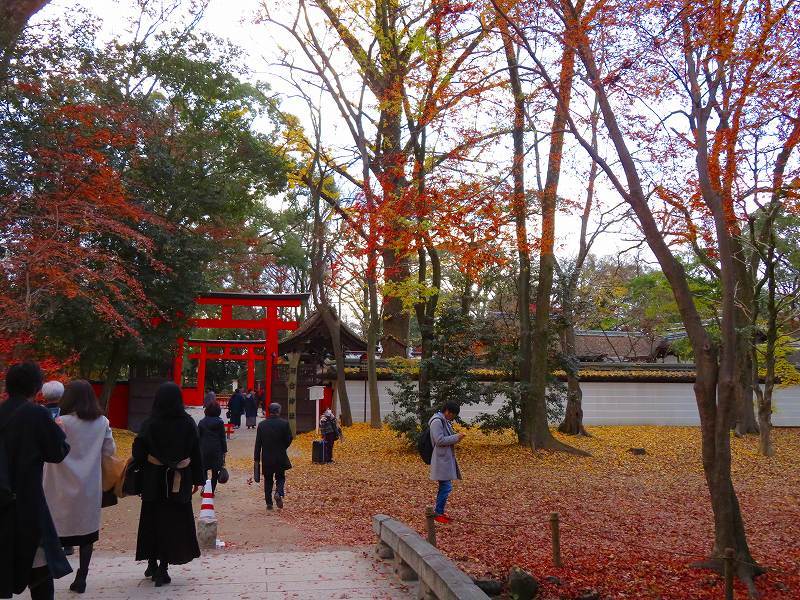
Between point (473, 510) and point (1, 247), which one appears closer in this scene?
point (473, 510)

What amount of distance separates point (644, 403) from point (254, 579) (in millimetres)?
21849

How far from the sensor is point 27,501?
4375 mm

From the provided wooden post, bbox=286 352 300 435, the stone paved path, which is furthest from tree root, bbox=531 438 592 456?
the stone paved path

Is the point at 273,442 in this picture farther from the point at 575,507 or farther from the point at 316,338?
the point at 316,338

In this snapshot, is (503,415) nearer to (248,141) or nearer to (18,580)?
(248,141)

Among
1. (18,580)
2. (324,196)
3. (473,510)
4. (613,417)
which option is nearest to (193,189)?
(324,196)

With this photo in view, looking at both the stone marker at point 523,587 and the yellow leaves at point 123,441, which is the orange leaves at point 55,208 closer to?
the yellow leaves at point 123,441

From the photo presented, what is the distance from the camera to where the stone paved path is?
18.2ft

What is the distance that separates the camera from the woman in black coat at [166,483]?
18.9ft

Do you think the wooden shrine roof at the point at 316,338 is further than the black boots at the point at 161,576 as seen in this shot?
Yes

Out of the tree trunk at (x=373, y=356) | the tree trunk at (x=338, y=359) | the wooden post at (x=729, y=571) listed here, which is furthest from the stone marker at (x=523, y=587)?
the tree trunk at (x=338, y=359)

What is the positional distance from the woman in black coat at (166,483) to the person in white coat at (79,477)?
13.0 inches

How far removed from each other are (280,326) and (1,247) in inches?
578

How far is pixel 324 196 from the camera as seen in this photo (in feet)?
71.4
